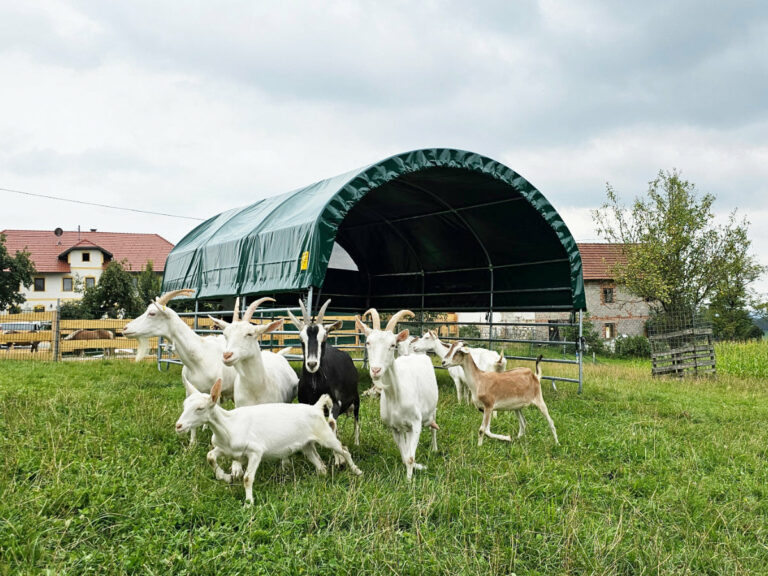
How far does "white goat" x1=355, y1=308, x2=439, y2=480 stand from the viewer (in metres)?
4.96

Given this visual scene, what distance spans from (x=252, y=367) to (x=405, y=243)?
30.0 feet

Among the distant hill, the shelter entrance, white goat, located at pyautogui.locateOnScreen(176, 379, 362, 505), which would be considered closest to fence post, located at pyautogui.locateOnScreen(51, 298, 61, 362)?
the shelter entrance

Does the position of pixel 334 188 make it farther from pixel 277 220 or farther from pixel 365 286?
pixel 365 286

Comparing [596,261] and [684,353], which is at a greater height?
[596,261]

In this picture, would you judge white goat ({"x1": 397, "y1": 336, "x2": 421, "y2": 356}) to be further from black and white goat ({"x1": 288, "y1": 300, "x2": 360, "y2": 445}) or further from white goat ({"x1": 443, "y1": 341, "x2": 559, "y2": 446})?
black and white goat ({"x1": 288, "y1": 300, "x2": 360, "y2": 445})

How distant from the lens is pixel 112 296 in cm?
3177

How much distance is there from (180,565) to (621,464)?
4.41 m

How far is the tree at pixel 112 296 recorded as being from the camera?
31469mm

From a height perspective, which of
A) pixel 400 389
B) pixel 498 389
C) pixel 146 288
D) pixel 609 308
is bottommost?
pixel 498 389

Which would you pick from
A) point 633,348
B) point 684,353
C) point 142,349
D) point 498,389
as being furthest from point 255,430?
point 633,348

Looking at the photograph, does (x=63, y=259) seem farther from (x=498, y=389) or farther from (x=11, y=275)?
(x=498, y=389)

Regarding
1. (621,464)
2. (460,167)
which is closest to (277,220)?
(460,167)

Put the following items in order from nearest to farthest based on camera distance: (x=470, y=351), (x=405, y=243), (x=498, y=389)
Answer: (x=498, y=389), (x=470, y=351), (x=405, y=243)

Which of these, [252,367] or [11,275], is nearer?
[252,367]
